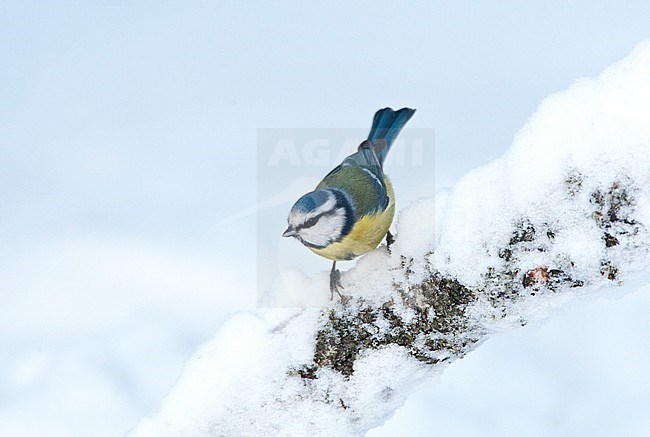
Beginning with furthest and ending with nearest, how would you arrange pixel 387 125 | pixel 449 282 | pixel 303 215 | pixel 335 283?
pixel 387 125 < pixel 303 215 < pixel 335 283 < pixel 449 282

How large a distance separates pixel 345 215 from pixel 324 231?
0.10 metres

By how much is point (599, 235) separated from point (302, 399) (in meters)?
0.73

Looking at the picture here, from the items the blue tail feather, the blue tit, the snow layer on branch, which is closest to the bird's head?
the blue tit

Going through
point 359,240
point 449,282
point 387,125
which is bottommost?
point 359,240

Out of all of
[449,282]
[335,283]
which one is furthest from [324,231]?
[449,282]

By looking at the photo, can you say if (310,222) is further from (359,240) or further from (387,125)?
(387,125)

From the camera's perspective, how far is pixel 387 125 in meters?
2.64

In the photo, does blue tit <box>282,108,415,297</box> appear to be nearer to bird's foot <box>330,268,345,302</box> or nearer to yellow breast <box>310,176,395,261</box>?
yellow breast <box>310,176,395,261</box>

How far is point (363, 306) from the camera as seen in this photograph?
1403 mm

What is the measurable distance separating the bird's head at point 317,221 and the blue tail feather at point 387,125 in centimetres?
69

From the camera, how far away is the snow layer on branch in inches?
41.3

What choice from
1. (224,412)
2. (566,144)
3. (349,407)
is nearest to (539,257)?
(566,144)

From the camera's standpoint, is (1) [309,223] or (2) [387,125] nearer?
(1) [309,223]

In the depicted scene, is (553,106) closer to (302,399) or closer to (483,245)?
(483,245)
